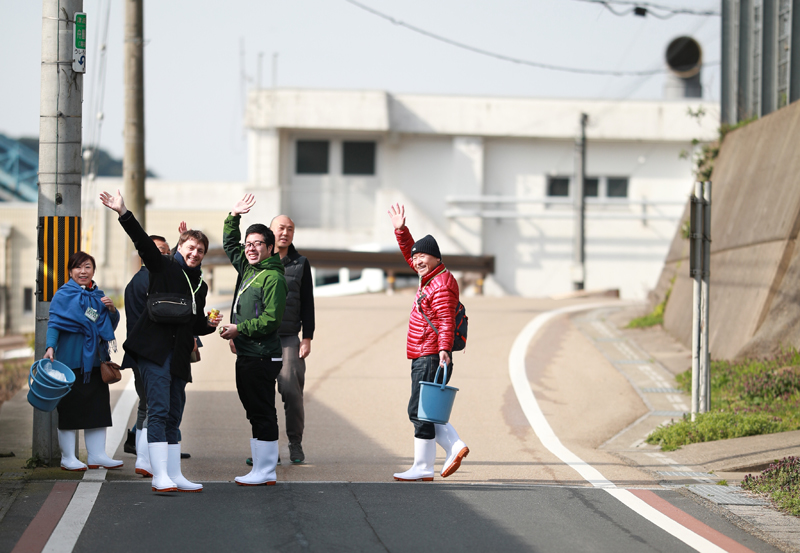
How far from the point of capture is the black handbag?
20.1 feet

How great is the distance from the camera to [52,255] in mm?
7020

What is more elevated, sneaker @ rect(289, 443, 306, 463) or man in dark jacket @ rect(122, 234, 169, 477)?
man in dark jacket @ rect(122, 234, 169, 477)

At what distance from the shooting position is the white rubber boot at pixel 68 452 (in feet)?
22.2

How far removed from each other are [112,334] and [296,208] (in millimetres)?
26076

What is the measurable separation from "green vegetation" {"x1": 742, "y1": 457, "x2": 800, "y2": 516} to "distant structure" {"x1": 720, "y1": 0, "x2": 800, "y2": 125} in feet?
28.9

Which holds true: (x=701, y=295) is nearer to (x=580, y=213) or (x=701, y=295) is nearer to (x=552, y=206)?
(x=580, y=213)

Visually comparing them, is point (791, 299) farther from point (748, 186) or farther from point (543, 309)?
point (543, 309)

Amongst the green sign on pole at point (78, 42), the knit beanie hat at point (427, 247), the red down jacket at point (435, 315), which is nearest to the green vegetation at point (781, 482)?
the red down jacket at point (435, 315)

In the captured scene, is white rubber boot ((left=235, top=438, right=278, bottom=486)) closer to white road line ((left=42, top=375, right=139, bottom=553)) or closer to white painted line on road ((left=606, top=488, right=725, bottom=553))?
white road line ((left=42, top=375, right=139, bottom=553))

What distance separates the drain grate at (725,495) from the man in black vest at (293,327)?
3.15 metres

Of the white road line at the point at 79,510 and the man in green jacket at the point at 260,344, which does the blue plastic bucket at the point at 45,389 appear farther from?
the man in green jacket at the point at 260,344

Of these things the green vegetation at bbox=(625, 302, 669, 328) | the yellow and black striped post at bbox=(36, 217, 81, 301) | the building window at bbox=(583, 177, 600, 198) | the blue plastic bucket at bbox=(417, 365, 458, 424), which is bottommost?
the green vegetation at bbox=(625, 302, 669, 328)

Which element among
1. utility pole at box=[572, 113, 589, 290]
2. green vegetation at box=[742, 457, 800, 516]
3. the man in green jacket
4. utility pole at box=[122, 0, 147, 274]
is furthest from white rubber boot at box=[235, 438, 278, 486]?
utility pole at box=[572, 113, 589, 290]

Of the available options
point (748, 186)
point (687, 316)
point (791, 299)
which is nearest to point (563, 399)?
point (791, 299)
